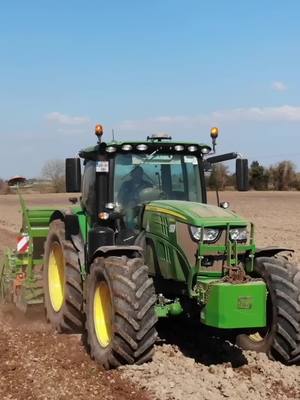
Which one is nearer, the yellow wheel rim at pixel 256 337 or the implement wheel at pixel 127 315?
the implement wheel at pixel 127 315

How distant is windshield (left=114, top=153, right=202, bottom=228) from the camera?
684 cm

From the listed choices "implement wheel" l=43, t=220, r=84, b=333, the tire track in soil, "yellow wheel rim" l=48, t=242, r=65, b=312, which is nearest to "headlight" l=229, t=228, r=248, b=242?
the tire track in soil

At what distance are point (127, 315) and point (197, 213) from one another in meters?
1.25

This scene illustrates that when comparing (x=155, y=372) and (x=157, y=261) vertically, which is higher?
(x=157, y=261)

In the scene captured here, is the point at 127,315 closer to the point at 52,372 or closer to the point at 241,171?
the point at 52,372

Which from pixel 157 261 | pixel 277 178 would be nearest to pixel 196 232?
pixel 157 261

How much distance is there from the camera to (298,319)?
19.3 feet

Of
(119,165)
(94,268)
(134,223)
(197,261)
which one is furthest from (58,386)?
(119,165)

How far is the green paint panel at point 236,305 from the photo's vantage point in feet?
17.8

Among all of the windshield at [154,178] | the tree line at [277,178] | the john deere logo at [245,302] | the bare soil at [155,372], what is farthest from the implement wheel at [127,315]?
the tree line at [277,178]

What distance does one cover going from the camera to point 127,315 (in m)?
5.50

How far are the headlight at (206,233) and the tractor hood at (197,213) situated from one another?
5 centimetres

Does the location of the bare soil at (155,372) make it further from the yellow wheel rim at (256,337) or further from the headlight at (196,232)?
the headlight at (196,232)

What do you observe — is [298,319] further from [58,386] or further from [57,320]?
[57,320]
